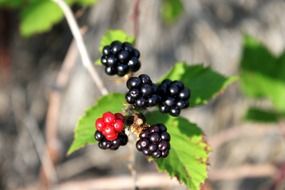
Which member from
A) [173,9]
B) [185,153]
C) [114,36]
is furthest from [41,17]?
[185,153]

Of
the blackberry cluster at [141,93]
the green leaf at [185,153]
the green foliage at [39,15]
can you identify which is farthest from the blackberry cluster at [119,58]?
the green foliage at [39,15]

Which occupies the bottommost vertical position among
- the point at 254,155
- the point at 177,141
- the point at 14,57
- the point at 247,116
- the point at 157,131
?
the point at 157,131

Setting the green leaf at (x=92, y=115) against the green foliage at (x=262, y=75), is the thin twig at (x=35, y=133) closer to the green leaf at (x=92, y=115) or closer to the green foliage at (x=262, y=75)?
the green foliage at (x=262, y=75)

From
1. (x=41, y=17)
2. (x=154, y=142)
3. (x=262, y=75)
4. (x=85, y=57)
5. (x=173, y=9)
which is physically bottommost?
(x=154, y=142)

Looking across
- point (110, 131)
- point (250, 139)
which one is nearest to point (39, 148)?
point (250, 139)

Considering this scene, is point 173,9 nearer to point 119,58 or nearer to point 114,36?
point 114,36

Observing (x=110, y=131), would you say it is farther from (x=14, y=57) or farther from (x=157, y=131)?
(x=14, y=57)
